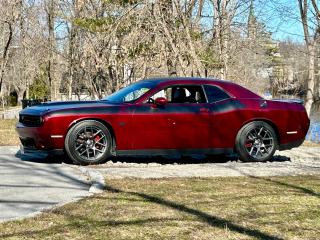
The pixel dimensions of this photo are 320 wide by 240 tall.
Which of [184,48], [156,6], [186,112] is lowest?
[186,112]

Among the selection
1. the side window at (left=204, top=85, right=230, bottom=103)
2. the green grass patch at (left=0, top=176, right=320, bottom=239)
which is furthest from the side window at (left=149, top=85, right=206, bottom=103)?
the green grass patch at (left=0, top=176, right=320, bottom=239)

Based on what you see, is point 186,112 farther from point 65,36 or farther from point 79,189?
point 65,36

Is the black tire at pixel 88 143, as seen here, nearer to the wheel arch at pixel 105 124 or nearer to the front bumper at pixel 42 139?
the wheel arch at pixel 105 124

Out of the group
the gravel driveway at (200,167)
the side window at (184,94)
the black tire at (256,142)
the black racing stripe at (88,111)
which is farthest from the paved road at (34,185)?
the black tire at (256,142)

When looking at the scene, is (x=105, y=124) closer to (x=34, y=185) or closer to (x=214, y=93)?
(x=214, y=93)

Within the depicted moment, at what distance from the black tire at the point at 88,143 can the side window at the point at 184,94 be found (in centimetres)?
126

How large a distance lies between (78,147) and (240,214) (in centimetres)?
395

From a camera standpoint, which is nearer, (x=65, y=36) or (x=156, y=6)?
(x=156, y=6)

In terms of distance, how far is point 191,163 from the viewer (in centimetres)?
920

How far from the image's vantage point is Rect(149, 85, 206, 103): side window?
900cm

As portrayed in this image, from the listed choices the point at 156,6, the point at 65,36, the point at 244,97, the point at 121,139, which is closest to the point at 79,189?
the point at 121,139

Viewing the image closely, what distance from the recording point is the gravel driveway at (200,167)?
301 inches

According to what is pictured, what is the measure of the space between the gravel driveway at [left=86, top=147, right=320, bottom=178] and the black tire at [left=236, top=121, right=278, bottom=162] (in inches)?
6.3

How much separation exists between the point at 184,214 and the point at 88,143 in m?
3.75
